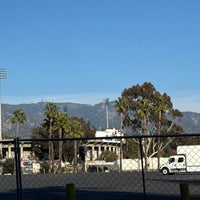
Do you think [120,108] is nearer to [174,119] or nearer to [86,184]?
[174,119]

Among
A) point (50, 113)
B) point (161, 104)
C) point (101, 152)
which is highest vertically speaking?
point (161, 104)

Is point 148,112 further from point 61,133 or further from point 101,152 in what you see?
point 101,152

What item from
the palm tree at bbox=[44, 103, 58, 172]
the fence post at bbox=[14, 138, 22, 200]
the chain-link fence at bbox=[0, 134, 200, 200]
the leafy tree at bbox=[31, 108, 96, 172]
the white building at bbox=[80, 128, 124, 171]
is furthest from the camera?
the leafy tree at bbox=[31, 108, 96, 172]

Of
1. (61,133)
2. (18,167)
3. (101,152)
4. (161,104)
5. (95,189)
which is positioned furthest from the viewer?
(161,104)

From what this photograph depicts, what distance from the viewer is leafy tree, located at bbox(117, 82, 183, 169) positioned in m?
89.5

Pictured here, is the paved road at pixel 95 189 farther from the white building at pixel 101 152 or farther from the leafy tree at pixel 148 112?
the leafy tree at pixel 148 112

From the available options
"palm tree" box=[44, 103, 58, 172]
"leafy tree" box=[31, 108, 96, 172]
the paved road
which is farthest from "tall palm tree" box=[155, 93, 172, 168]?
the paved road

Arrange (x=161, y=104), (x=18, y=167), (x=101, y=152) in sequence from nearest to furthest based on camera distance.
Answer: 1. (x=18, y=167)
2. (x=101, y=152)
3. (x=161, y=104)

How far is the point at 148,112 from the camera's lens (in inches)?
3526

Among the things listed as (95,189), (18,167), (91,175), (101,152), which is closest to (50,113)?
(101,152)

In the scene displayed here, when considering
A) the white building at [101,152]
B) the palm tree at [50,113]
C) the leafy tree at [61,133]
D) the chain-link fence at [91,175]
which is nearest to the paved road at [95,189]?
the chain-link fence at [91,175]

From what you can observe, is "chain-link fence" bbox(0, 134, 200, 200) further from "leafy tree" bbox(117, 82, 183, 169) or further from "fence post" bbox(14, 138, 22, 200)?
"leafy tree" bbox(117, 82, 183, 169)

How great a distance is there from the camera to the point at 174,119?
9550 centimetres

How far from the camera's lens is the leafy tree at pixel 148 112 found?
89.5 metres
